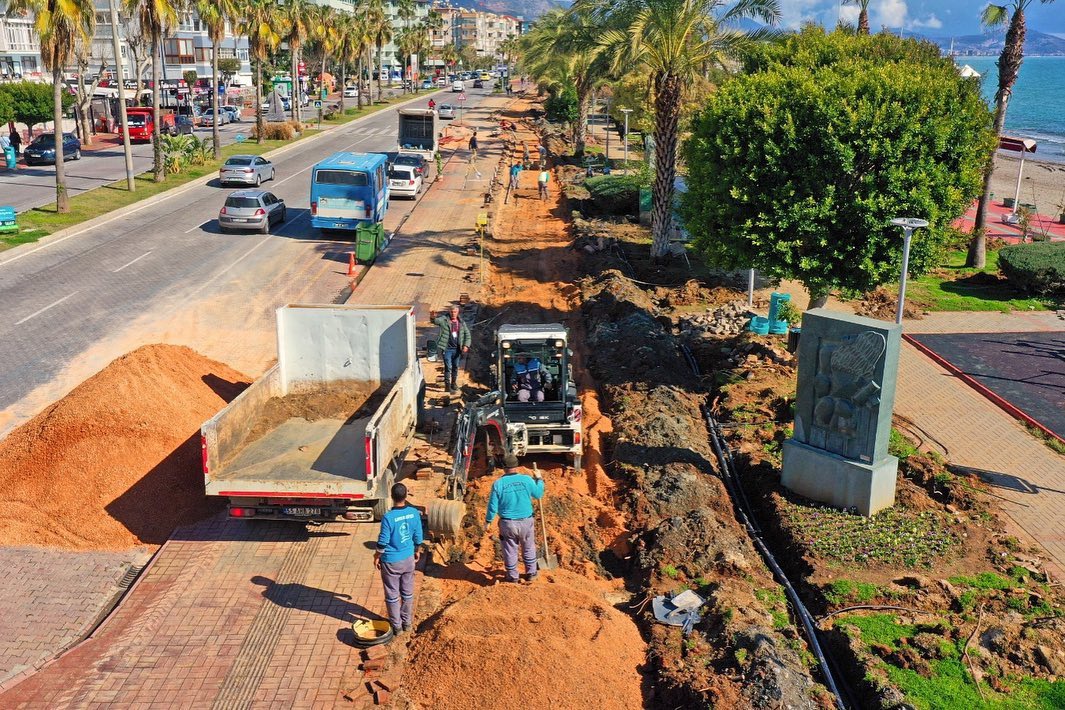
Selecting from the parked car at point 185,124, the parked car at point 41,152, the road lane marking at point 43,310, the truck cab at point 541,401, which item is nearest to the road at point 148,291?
the road lane marking at point 43,310

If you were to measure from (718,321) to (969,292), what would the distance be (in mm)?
9523

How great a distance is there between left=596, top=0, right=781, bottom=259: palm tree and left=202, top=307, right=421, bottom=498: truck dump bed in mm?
14311

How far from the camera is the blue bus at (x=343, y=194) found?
1250 inches

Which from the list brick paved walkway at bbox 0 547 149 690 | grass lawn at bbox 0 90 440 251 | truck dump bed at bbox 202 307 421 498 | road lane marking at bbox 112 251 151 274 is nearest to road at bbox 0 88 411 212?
grass lawn at bbox 0 90 440 251

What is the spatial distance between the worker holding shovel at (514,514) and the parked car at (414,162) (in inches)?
1330

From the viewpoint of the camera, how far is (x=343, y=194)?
32.0m

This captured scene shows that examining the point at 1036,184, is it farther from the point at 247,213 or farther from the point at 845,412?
the point at 845,412

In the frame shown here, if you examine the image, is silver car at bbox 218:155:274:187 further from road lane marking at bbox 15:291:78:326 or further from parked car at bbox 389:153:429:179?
road lane marking at bbox 15:291:78:326

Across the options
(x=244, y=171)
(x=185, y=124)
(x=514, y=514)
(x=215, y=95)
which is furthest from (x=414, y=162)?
(x=514, y=514)

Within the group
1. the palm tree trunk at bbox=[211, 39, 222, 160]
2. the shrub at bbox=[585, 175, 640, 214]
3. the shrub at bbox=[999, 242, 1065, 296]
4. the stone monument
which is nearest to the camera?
the stone monument

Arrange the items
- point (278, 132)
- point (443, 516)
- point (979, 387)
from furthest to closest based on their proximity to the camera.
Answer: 1. point (278, 132)
2. point (979, 387)
3. point (443, 516)

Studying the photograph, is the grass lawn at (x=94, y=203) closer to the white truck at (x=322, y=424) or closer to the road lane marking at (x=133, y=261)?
the road lane marking at (x=133, y=261)

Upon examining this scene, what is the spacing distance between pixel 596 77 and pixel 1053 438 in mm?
38521

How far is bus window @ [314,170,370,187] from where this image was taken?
31703 millimetres
